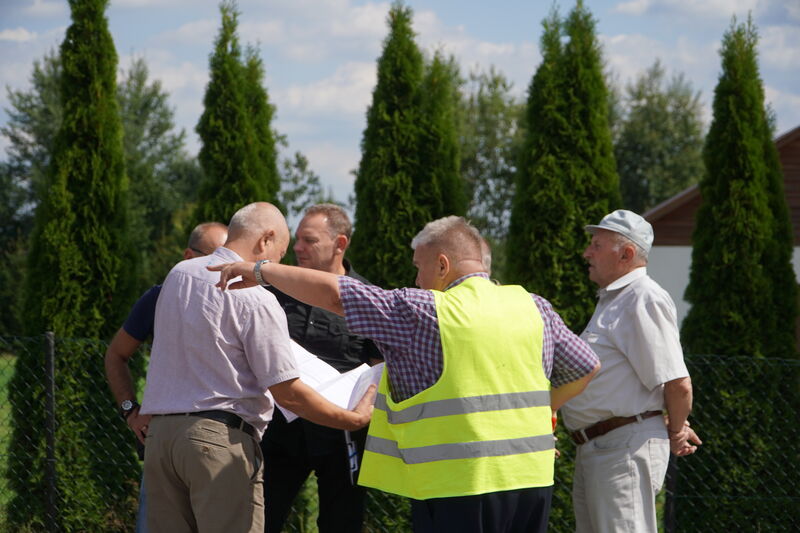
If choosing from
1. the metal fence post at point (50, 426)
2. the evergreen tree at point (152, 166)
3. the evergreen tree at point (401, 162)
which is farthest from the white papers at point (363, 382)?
the evergreen tree at point (152, 166)

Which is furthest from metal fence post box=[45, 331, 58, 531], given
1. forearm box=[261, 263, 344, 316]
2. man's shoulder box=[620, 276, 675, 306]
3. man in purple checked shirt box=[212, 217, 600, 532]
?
man's shoulder box=[620, 276, 675, 306]

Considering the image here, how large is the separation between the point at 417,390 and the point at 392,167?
431 centimetres

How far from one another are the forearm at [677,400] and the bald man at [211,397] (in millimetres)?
1495

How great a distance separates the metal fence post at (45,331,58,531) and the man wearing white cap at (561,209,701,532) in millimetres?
3530

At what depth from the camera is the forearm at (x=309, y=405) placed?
310 centimetres

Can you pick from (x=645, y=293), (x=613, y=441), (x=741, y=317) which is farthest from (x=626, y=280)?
(x=741, y=317)

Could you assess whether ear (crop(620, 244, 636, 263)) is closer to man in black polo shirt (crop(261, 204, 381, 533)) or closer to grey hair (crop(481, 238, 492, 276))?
grey hair (crop(481, 238, 492, 276))

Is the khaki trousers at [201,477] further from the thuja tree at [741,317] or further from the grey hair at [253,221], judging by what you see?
the thuja tree at [741,317]

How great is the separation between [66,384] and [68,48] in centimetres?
262

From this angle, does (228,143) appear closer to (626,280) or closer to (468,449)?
(626,280)

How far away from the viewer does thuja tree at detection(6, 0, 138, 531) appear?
6.06 metres

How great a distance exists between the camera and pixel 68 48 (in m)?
6.62

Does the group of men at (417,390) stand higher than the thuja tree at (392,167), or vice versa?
the thuja tree at (392,167)

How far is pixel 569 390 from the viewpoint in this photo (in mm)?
3230
